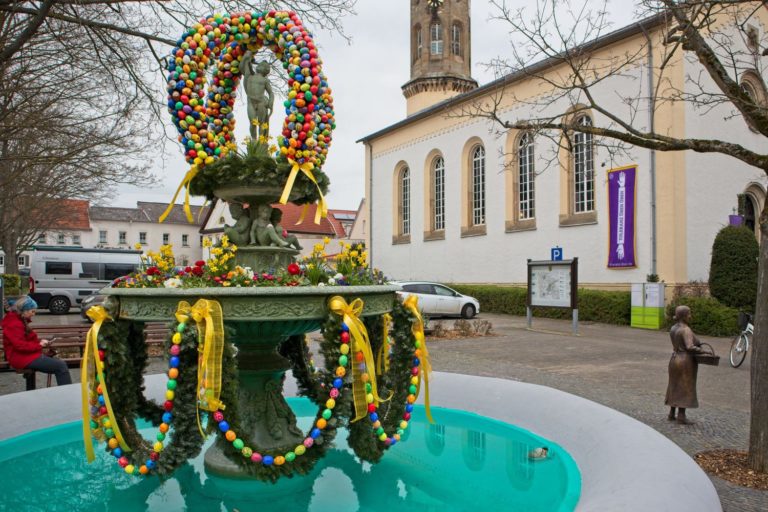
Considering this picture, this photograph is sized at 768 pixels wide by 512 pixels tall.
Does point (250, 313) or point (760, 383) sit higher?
point (250, 313)

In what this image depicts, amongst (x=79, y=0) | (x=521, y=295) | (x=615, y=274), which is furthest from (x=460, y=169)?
(x=79, y=0)

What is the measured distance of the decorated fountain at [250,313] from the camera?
397cm

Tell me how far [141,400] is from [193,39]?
304 centimetres

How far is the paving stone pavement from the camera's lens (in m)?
6.93

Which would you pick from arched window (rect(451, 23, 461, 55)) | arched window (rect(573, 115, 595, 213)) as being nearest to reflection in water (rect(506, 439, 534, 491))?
arched window (rect(573, 115, 595, 213))

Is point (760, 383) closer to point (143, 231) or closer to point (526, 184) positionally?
point (526, 184)

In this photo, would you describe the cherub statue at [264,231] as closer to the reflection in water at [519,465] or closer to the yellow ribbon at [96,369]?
the yellow ribbon at [96,369]

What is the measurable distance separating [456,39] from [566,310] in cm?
2427

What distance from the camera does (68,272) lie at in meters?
29.4

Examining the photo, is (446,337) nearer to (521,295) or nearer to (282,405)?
(521,295)

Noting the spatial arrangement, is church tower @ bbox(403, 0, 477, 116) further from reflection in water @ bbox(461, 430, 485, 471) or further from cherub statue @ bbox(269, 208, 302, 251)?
cherub statue @ bbox(269, 208, 302, 251)

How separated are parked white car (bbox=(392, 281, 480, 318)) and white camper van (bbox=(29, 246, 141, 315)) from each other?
47.4 feet

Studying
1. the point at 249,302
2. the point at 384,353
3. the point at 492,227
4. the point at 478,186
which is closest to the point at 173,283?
the point at 249,302

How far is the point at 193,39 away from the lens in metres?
4.84
